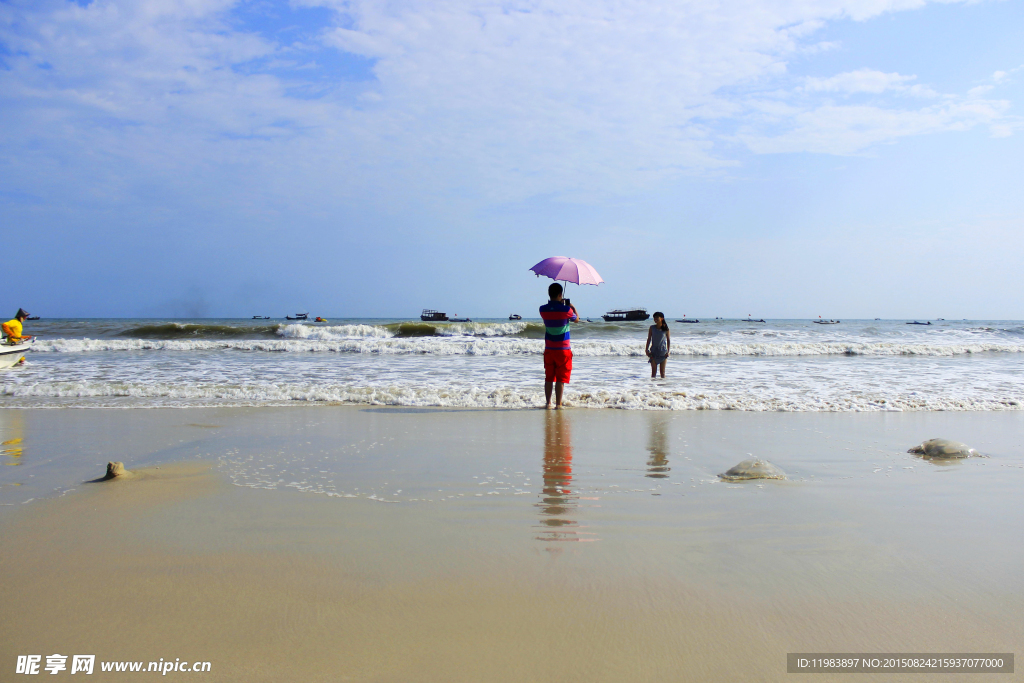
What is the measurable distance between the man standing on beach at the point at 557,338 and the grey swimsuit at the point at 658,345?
482 centimetres

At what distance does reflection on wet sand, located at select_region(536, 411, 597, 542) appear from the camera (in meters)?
3.42

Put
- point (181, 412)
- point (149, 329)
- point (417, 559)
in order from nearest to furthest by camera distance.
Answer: point (417, 559), point (181, 412), point (149, 329)

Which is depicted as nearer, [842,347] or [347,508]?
[347,508]

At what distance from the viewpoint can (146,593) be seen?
2.65 meters

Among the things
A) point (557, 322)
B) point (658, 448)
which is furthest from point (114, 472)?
point (557, 322)

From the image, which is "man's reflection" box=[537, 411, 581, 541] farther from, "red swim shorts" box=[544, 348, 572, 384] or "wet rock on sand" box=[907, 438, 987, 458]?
"wet rock on sand" box=[907, 438, 987, 458]

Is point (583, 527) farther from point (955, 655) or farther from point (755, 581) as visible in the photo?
point (955, 655)

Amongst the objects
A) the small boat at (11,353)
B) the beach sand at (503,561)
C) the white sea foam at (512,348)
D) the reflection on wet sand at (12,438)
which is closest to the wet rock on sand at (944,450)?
the beach sand at (503,561)

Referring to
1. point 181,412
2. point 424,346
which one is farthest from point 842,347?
point 181,412

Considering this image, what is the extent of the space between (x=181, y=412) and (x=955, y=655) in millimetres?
9234

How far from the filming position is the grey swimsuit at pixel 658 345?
1323 cm

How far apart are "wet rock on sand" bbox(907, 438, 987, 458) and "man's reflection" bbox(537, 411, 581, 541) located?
11.5 ft

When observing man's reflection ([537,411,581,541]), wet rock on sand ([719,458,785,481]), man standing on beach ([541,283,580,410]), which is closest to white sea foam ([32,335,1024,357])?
man standing on beach ([541,283,580,410])

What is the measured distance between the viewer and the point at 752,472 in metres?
4.69
